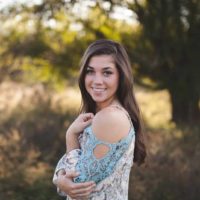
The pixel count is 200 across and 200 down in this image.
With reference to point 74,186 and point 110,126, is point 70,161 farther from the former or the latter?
point 110,126

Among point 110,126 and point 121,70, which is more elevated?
point 121,70

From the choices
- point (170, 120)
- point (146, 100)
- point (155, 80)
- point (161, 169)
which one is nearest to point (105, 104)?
point (161, 169)

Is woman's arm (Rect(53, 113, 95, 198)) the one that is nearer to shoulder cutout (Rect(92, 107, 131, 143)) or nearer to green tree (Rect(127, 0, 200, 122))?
shoulder cutout (Rect(92, 107, 131, 143))

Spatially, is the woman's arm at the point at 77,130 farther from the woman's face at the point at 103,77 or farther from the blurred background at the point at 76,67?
the blurred background at the point at 76,67

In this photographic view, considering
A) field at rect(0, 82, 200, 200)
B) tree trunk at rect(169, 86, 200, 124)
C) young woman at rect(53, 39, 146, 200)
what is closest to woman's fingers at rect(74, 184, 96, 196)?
young woman at rect(53, 39, 146, 200)

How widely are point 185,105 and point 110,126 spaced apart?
10072mm

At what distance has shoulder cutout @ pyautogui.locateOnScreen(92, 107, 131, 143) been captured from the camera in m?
2.05

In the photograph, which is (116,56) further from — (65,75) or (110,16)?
(65,75)

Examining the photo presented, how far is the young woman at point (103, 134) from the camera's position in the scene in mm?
2090

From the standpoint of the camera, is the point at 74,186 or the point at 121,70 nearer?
the point at 74,186

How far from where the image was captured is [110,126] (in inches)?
80.7

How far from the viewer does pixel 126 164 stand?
7.27 feet

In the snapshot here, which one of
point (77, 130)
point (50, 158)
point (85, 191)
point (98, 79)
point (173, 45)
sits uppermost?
point (173, 45)

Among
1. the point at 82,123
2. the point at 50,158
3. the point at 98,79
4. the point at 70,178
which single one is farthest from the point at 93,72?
the point at 50,158
